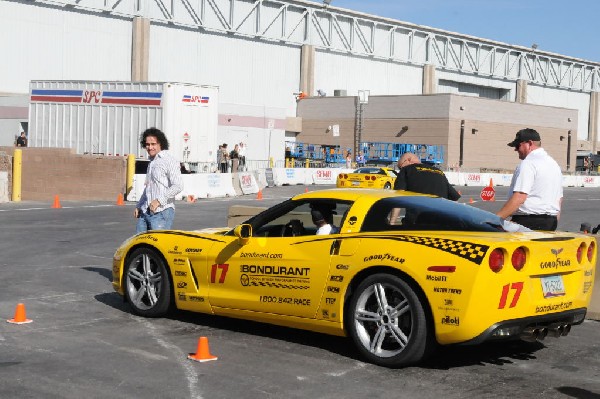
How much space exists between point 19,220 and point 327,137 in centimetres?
5055

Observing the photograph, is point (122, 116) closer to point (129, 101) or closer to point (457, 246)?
point (129, 101)

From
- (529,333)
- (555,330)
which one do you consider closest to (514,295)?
(529,333)

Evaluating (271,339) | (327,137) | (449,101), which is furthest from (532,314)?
(327,137)

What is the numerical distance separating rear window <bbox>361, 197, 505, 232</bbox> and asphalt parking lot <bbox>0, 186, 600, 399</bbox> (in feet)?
3.65

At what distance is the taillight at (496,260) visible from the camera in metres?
7.11

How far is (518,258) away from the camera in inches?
285

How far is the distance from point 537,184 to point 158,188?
168 inches

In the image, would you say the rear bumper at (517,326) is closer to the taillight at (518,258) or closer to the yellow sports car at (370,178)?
the taillight at (518,258)

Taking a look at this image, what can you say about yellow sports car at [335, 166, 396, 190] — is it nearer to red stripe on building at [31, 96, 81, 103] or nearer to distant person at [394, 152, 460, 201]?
red stripe on building at [31, 96, 81, 103]

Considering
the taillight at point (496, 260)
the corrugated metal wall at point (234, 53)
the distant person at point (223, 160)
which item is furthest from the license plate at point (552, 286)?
the corrugated metal wall at point (234, 53)

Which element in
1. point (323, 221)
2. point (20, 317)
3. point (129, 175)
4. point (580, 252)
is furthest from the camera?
point (129, 175)

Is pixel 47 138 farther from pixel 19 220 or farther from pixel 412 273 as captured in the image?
pixel 412 273

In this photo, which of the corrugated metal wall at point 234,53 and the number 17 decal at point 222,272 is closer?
the number 17 decal at point 222,272

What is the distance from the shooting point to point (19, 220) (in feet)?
71.4
